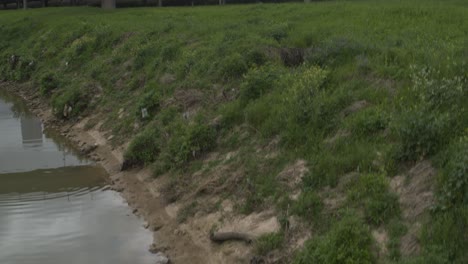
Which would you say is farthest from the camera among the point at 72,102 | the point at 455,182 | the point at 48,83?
the point at 48,83

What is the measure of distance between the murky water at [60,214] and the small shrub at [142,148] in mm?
802

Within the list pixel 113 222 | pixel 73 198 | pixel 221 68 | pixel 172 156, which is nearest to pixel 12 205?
pixel 73 198

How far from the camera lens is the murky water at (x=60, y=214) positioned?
9.48 meters

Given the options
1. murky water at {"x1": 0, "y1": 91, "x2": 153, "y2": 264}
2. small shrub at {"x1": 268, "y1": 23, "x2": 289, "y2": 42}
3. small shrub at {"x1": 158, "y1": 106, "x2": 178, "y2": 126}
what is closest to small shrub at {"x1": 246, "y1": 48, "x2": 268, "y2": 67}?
small shrub at {"x1": 268, "y1": 23, "x2": 289, "y2": 42}

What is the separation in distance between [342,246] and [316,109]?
11.7ft

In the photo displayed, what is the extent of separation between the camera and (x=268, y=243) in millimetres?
8391

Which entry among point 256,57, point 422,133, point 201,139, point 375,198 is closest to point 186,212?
point 201,139

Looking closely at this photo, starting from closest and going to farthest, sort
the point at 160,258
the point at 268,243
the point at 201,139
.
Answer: the point at 268,243 → the point at 160,258 → the point at 201,139

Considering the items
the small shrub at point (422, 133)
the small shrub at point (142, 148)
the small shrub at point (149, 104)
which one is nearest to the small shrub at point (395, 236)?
the small shrub at point (422, 133)

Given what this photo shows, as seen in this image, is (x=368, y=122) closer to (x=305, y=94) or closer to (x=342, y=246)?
(x=305, y=94)

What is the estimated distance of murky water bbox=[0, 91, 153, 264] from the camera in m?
9.48

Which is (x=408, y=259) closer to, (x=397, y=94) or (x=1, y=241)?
(x=397, y=94)

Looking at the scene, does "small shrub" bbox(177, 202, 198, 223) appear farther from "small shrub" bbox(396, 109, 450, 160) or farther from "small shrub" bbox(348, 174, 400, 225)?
"small shrub" bbox(396, 109, 450, 160)

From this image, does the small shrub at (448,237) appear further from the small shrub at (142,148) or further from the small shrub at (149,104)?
the small shrub at (149,104)
